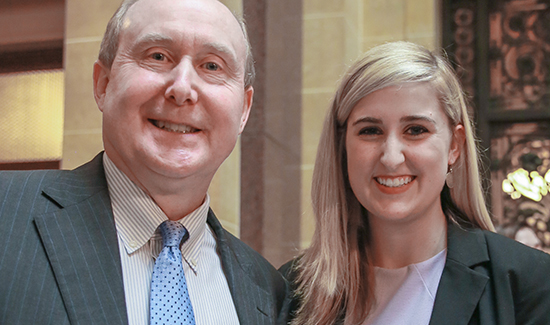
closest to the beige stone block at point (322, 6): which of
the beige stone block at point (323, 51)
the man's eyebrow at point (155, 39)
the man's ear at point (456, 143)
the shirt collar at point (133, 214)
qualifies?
the beige stone block at point (323, 51)

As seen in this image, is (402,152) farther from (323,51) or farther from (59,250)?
(323,51)

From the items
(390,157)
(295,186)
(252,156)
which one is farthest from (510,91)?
(390,157)

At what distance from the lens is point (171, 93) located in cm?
184

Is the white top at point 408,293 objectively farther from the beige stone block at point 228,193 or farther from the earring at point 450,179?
the beige stone block at point 228,193

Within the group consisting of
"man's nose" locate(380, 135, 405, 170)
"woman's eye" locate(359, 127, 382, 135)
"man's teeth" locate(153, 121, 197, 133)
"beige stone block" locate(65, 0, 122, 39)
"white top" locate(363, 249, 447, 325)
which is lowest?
"white top" locate(363, 249, 447, 325)

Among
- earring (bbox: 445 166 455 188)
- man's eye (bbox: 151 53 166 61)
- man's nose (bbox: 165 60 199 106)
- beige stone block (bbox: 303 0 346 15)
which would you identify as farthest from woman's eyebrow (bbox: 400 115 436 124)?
beige stone block (bbox: 303 0 346 15)

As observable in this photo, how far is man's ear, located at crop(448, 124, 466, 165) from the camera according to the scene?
2232mm

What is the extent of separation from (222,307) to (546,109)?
3.17 meters

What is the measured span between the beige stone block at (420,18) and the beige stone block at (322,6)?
21.6 inches

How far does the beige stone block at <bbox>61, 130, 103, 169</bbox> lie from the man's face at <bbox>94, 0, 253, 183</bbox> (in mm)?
855

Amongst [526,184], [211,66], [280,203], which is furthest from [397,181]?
[526,184]

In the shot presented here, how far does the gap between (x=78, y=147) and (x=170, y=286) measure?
1.22 meters

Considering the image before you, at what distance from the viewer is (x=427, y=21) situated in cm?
453

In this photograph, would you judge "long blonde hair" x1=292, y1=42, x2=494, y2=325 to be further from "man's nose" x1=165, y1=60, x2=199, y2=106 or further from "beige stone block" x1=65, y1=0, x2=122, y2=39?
"beige stone block" x1=65, y1=0, x2=122, y2=39
